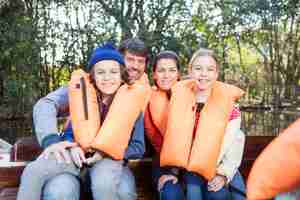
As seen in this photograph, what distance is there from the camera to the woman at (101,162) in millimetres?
2193

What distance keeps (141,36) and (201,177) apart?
351cm

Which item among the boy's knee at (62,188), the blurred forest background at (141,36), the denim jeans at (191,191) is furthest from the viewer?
the blurred forest background at (141,36)

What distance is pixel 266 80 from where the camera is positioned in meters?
6.22

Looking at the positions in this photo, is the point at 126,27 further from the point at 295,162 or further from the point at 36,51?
the point at 295,162

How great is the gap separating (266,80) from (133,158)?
4058 millimetres

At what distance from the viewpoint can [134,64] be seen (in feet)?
9.64

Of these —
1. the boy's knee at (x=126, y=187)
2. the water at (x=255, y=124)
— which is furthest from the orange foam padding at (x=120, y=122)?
the water at (x=255, y=124)

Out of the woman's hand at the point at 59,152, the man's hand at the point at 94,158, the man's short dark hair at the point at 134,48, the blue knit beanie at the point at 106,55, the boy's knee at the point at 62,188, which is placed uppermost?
the man's short dark hair at the point at 134,48

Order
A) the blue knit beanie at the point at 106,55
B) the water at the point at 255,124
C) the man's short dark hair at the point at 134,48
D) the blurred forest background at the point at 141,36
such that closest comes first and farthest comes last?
the blue knit beanie at the point at 106,55
the man's short dark hair at the point at 134,48
the water at the point at 255,124
the blurred forest background at the point at 141,36

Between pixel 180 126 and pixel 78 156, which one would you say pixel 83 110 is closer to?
pixel 78 156

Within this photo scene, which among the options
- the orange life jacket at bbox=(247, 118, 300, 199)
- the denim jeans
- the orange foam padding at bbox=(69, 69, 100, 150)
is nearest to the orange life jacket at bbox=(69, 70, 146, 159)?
the orange foam padding at bbox=(69, 69, 100, 150)

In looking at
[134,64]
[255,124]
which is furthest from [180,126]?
[255,124]

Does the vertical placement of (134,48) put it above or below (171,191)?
above

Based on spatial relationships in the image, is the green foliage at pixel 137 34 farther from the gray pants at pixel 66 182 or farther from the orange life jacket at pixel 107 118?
the gray pants at pixel 66 182
